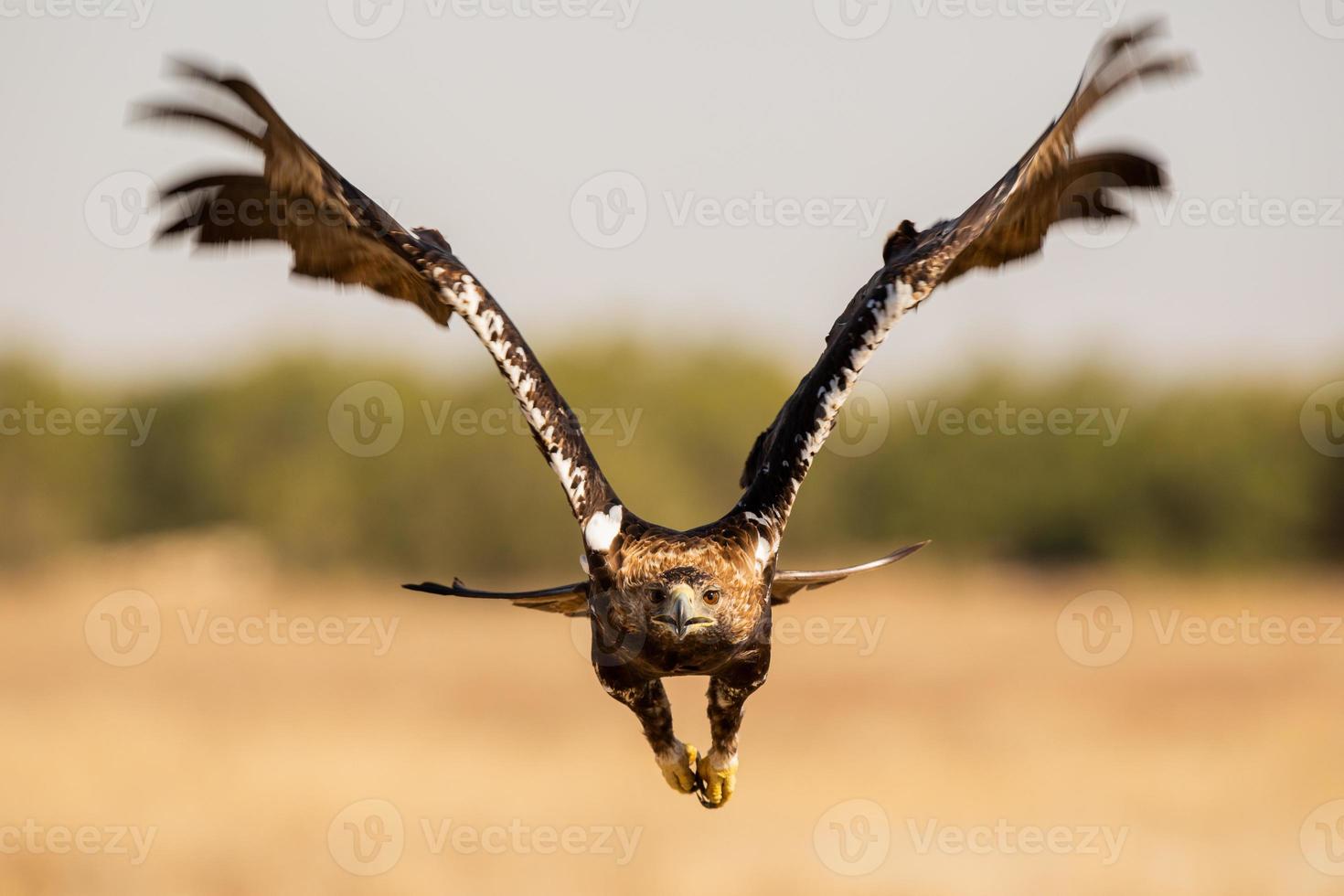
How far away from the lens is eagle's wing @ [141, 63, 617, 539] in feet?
37.5

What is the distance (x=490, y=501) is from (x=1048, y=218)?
43100 mm

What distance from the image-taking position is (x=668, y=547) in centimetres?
1102

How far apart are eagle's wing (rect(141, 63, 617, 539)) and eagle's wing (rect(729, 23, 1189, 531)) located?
1259 millimetres

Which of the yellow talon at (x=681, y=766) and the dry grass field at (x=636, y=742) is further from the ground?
the yellow talon at (x=681, y=766)

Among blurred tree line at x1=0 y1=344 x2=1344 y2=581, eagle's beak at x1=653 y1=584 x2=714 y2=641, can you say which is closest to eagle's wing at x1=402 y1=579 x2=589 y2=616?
eagle's beak at x1=653 y1=584 x2=714 y2=641

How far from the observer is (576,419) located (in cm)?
1180

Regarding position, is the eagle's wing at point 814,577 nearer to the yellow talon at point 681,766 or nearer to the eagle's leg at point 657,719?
the eagle's leg at point 657,719

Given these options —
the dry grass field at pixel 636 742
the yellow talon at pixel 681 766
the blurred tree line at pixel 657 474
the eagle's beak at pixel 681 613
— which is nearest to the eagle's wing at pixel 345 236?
the eagle's beak at pixel 681 613

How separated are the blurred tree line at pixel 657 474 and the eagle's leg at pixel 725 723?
38724mm

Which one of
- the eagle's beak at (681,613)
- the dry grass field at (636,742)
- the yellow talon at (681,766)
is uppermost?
the eagle's beak at (681,613)

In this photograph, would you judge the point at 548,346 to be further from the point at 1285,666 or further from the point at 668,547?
the point at 668,547

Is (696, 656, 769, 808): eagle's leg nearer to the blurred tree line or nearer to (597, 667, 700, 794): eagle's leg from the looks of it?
(597, 667, 700, 794): eagle's leg

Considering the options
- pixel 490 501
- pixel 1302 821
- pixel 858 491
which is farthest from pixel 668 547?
pixel 858 491

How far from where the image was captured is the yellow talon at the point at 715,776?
1252 cm
